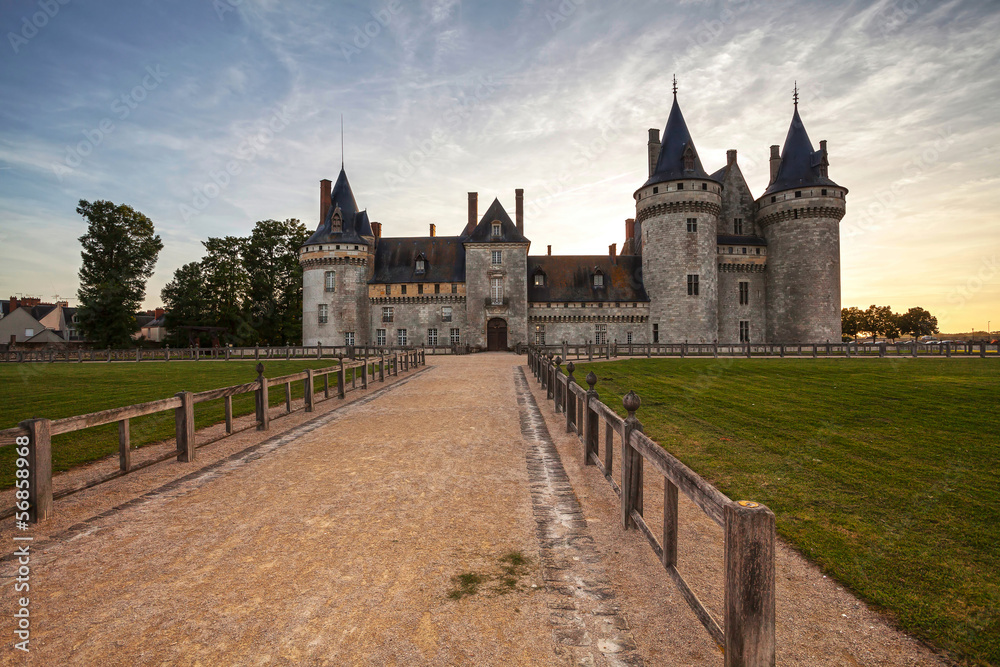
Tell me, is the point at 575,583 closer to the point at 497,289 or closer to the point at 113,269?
the point at 497,289

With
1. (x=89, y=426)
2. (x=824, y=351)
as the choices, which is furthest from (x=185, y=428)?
(x=824, y=351)

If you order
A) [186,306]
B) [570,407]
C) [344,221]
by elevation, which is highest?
[344,221]

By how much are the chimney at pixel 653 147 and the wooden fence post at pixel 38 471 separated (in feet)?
156

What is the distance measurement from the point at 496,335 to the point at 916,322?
263 feet

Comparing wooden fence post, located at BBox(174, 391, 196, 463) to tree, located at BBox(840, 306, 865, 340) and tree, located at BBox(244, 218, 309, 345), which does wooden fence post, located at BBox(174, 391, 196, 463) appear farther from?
tree, located at BBox(840, 306, 865, 340)

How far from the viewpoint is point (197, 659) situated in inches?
103

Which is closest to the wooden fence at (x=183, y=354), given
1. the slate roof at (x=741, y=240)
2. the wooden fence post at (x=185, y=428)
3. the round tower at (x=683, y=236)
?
the round tower at (x=683, y=236)

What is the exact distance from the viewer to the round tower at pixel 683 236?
41.0m

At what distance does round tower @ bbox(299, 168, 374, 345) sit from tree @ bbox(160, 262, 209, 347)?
12.0 meters

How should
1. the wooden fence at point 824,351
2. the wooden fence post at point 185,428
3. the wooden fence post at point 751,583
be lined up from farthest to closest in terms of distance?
the wooden fence at point 824,351 < the wooden fence post at point 185,428 < the wooden fence post at point 751,583

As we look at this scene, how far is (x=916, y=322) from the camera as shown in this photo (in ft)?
266

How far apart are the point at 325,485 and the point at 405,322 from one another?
4106cm

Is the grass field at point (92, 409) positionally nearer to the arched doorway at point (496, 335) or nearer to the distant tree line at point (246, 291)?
the arched doorway at point (496, 335)

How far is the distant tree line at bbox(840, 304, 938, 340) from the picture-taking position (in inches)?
3184
